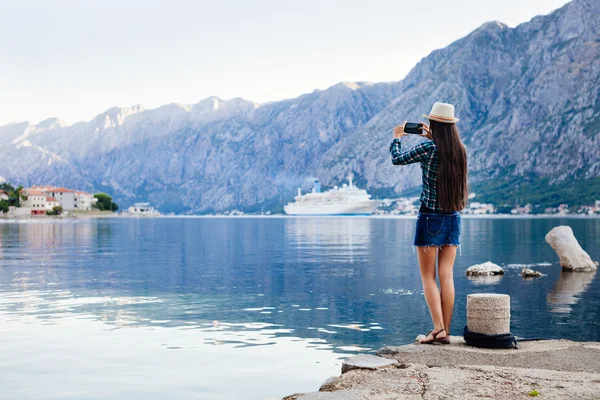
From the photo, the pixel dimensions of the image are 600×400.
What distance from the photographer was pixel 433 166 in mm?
10188

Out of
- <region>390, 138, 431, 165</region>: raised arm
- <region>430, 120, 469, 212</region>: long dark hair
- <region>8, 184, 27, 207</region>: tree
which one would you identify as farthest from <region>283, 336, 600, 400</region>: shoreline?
<region>8, 184, 27, 207</region>: tree

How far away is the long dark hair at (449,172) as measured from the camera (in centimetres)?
1015

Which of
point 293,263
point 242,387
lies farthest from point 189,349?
point 293,263

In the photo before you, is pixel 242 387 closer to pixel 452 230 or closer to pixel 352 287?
pixel 452 230

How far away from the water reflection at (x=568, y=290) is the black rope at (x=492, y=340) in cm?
1215

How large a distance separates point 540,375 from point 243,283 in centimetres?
2187

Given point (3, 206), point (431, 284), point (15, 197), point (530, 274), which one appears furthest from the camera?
point (15, 197)

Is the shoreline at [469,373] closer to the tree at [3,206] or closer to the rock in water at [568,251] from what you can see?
the rock in water at [568,251]

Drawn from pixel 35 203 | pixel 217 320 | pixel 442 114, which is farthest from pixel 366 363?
pixel 35 203

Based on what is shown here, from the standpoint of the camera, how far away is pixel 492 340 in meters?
9.98

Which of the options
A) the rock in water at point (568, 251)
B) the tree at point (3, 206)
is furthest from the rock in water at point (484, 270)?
the tree at point (3, 206)

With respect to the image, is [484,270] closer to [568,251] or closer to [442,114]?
[568,251]

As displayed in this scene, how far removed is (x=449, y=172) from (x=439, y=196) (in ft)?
1.43

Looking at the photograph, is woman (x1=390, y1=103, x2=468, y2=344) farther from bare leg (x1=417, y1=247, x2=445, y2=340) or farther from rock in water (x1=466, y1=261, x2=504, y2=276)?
rock in water (x1=466, y1=261, x2=504, y2=276)
